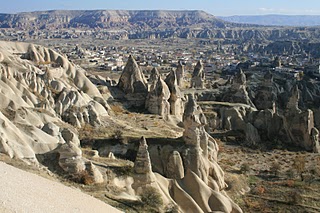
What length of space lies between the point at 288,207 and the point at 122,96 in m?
17.7

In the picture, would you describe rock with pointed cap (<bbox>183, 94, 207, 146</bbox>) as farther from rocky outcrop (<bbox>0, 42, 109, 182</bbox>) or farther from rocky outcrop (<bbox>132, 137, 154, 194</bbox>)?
rocky outcrop (<bbox>0, 42, 109, 182</bbox>)

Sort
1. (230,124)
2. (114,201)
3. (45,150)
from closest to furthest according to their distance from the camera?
(114,201)
(45,150)
(230,124)

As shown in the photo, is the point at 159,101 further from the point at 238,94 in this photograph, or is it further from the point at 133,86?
the point at 238,94

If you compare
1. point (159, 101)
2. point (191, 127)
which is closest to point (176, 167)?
point (191, 127)

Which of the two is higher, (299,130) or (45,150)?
(45,150)

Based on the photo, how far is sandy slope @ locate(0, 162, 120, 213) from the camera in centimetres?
854

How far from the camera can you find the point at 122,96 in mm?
32656

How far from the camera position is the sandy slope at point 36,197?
8.54 meters

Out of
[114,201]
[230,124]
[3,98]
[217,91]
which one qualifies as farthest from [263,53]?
[114,201]

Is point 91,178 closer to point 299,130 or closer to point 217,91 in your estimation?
point 299,130

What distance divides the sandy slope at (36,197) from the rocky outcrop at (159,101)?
1870 cm

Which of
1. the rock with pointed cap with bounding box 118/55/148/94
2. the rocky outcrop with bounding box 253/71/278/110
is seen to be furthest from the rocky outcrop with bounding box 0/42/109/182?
the rocky outcrop with bounding box 253/71/278/110

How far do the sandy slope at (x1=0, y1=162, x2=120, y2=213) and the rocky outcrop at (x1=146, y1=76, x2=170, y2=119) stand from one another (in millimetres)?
18698

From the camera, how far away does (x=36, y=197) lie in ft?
30.5
